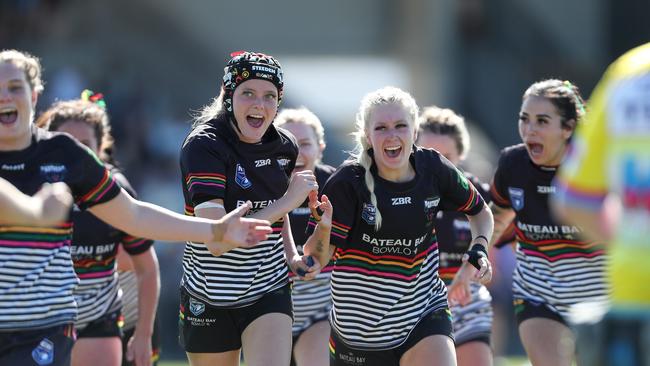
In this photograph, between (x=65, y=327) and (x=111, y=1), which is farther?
(x=111, y=1)

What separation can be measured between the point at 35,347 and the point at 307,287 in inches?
105

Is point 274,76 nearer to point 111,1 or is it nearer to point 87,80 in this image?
point 87,80

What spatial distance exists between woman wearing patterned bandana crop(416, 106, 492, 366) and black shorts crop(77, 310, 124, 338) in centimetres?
208

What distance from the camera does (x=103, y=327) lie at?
7.25 metres

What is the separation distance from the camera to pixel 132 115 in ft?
53.4

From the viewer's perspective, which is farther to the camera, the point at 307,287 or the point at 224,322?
the point at 307,287

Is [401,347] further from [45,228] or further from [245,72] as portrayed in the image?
[45,228]

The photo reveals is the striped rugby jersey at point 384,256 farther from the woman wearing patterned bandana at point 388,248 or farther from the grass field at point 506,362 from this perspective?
the grass field at point 506,362

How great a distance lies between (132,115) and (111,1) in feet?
10.9

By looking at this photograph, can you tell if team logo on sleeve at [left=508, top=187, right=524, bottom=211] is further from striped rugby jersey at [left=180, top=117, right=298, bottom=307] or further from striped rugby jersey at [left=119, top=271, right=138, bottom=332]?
striped rugby jersey at [left=119, top=271, right=138, bottom=332]

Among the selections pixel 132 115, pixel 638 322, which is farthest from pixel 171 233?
pixel 132 115

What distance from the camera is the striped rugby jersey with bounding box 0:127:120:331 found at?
5406 millimetres

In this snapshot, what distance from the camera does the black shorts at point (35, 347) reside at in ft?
17.7

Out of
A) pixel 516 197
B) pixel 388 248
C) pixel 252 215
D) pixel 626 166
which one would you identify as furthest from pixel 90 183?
pixel 516 197
